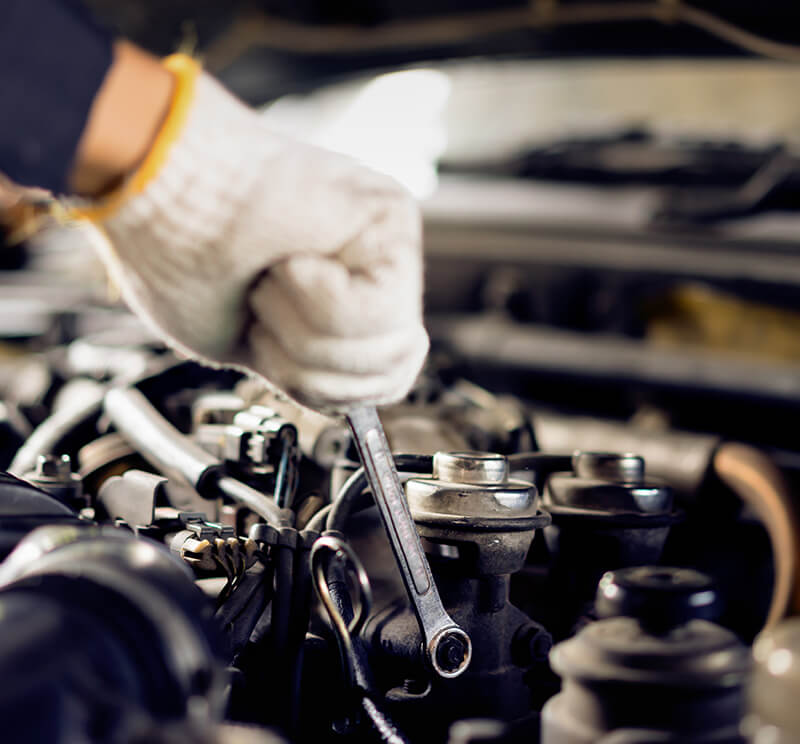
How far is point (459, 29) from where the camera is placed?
1.94 m

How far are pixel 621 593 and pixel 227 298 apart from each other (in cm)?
38

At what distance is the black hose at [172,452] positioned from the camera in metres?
0.99

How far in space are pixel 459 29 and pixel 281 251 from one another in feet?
4.62

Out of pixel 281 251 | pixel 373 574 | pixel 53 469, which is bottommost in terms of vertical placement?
pixel 373 574

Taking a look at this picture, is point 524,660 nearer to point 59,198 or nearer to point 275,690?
point 275,690

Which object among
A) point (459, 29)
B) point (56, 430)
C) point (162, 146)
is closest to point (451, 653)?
point (162, 146)

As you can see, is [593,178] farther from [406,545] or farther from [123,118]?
[123,118]

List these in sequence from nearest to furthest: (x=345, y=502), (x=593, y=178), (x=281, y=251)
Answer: (x=281, y=251), (x=345, y=502), (x=593, y=178)

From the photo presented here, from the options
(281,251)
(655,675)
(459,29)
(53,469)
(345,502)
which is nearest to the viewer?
(655,675)

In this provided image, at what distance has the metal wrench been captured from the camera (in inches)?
32.1

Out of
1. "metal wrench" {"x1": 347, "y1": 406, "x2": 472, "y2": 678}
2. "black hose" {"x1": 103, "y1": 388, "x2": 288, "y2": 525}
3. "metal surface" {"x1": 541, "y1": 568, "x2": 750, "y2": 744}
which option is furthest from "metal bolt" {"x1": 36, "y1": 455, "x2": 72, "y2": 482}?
"metal surface" {"x1": 541, "y1": 568, "x2": 750, "y2": 744}

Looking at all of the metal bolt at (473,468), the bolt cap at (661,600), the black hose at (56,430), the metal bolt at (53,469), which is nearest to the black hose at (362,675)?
the metal bolt at (473,468)

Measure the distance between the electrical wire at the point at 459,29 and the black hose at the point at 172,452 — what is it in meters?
1.12

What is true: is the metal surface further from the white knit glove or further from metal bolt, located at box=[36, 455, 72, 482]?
metal bolt, located at box=[36, 455, 72, 482]
